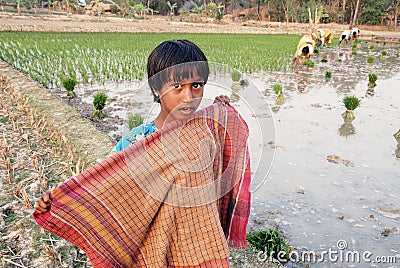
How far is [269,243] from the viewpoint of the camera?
2.18 m

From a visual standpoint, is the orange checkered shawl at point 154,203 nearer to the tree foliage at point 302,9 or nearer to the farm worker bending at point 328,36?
the farm worker bending at point 328,36

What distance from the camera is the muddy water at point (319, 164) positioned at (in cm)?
137

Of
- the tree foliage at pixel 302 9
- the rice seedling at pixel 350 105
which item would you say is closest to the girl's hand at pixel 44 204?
the rice seedling at pixel 350 105

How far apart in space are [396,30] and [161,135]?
92.2 feet

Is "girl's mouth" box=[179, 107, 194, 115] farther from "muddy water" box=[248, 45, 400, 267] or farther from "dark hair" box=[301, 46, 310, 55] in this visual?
"dark hair" box=[301, 46, 310, 55]

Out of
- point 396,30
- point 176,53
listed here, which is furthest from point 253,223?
point 396,30

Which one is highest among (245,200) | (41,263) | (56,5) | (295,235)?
(56,5)

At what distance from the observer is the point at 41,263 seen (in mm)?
1713

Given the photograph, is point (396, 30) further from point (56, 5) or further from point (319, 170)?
point (56, 5)

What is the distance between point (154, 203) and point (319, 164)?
2.82 metres

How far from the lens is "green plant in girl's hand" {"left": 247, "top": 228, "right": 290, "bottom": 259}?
216 cm

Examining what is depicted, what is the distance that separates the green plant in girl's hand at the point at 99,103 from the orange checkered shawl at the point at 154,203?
11.8 ft

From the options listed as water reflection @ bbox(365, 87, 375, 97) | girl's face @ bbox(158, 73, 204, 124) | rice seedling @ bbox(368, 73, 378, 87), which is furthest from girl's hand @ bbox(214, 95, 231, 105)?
rice seedling @ bbox(368, 73, 378, 87)

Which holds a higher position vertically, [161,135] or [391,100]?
[161,135]
